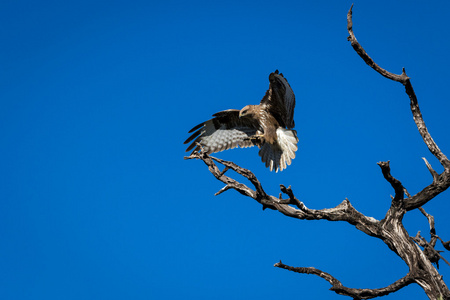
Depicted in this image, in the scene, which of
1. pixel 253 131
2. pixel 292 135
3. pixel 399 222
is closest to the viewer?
pixel 399 222

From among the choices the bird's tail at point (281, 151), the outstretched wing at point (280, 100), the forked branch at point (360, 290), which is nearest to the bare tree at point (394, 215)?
the forked branch at point (360, 290)

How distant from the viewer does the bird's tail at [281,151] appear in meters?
8.28

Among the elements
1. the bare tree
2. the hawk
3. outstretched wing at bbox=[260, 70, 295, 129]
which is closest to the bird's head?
the hawk

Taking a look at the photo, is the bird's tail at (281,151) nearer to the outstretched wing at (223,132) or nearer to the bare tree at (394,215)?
the outstretched wing at (223,132)

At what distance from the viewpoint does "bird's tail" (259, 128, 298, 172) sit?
8281mm

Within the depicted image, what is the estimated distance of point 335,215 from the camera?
20.5 feet

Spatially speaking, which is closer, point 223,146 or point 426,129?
point 426,129

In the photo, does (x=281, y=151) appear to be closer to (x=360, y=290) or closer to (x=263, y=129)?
(x=263, y=129)

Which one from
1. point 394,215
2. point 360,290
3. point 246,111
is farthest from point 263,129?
point 360,290

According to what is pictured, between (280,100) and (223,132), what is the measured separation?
1.36 m

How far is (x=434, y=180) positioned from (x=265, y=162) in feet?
10.7

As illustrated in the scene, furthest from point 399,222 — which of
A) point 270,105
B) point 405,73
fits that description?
point 270,105

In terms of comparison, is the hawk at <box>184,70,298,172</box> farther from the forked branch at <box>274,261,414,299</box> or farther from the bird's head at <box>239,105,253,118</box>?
the forked branch at <box>274,261,414,299</box>

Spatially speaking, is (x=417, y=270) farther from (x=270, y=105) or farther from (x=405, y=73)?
(x=270, y=105)
